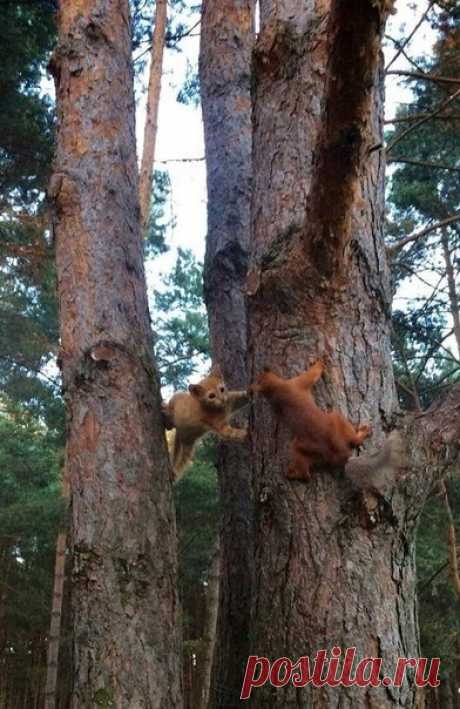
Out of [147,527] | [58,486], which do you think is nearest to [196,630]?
[58,486]

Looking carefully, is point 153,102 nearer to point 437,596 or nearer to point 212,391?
point 212,391

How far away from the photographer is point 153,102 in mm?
6508

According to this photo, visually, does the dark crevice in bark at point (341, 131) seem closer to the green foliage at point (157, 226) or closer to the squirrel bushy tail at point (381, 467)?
the squirrel bushy tail at point (381, 467)

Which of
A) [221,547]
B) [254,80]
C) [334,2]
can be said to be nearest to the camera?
[334,2]

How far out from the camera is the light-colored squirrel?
3889mm

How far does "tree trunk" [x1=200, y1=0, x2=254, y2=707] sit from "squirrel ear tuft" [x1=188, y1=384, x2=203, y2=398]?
34cm

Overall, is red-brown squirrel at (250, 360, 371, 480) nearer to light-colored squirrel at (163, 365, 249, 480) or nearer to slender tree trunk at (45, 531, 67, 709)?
light-colored squirrel at (163, 365, 249, 480)

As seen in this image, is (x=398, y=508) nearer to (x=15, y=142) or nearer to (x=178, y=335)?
(x=15, y=142)

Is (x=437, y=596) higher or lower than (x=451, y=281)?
lower

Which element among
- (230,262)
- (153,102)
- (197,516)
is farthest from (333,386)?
(197,516)

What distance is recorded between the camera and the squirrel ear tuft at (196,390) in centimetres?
415

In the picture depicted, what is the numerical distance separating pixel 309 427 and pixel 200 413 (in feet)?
6.92

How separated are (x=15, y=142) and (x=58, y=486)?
5.85 metres

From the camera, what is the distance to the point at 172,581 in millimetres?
2445
